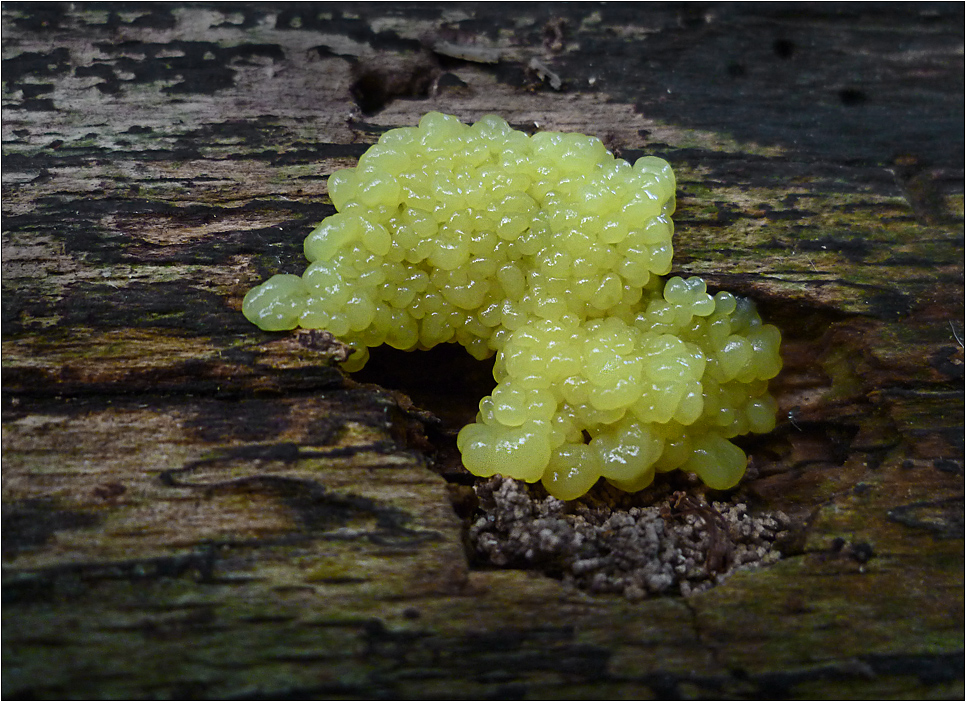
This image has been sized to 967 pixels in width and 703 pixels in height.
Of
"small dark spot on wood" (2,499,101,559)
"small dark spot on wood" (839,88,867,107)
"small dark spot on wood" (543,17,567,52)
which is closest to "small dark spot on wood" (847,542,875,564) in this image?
"small dark spot on wood" (839,88,867,107)

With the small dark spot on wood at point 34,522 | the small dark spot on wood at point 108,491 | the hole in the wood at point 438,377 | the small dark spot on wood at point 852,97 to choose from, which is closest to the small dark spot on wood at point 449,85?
the hole in the wood at point 438,377

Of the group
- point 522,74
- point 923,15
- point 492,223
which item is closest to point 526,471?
point 492,223

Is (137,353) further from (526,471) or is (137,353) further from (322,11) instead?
(322,11)

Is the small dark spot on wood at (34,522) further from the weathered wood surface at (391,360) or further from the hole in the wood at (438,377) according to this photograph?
the hole in the wood at (438,377)

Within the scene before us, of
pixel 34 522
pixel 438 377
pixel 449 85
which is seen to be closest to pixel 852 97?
pixel 449 85

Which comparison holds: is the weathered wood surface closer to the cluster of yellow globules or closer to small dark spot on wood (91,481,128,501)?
small dark spot on wood (91,481,128,501)

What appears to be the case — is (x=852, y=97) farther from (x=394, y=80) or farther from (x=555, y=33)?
(x=394, y=80)
